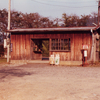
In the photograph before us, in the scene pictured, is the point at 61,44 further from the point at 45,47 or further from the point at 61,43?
the point at 45,47

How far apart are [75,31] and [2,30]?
26206mm

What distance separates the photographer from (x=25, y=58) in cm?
1698

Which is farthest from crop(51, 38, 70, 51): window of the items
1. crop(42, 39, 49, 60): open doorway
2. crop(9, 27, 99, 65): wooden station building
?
crop(42, 39, 49, 60): open doorway

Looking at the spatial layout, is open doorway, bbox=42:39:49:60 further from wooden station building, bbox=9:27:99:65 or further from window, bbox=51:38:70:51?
window, bbox=51:38:70:51

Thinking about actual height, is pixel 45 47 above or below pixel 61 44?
above

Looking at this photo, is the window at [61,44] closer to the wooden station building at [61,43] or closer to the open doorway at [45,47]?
the wooden station building at [61,43]

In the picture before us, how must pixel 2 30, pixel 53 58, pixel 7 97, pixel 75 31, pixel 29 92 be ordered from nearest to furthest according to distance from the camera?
pixel 7 97
pixel 29 92
pixel 53 58
pixel 75 31
pixel 2 30

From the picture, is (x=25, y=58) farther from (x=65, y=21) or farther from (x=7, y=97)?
(x=65, y=21)

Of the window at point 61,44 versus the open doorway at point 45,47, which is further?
the open doorway at point 45,47

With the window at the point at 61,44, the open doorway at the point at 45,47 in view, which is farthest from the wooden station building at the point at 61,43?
the open doorway at the point at 45,47

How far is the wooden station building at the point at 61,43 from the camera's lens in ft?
52.5

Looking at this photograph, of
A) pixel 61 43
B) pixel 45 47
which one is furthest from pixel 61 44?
pixel 45 47

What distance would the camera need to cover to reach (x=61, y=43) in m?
16.4

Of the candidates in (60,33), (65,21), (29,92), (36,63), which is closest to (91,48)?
(60,33)
